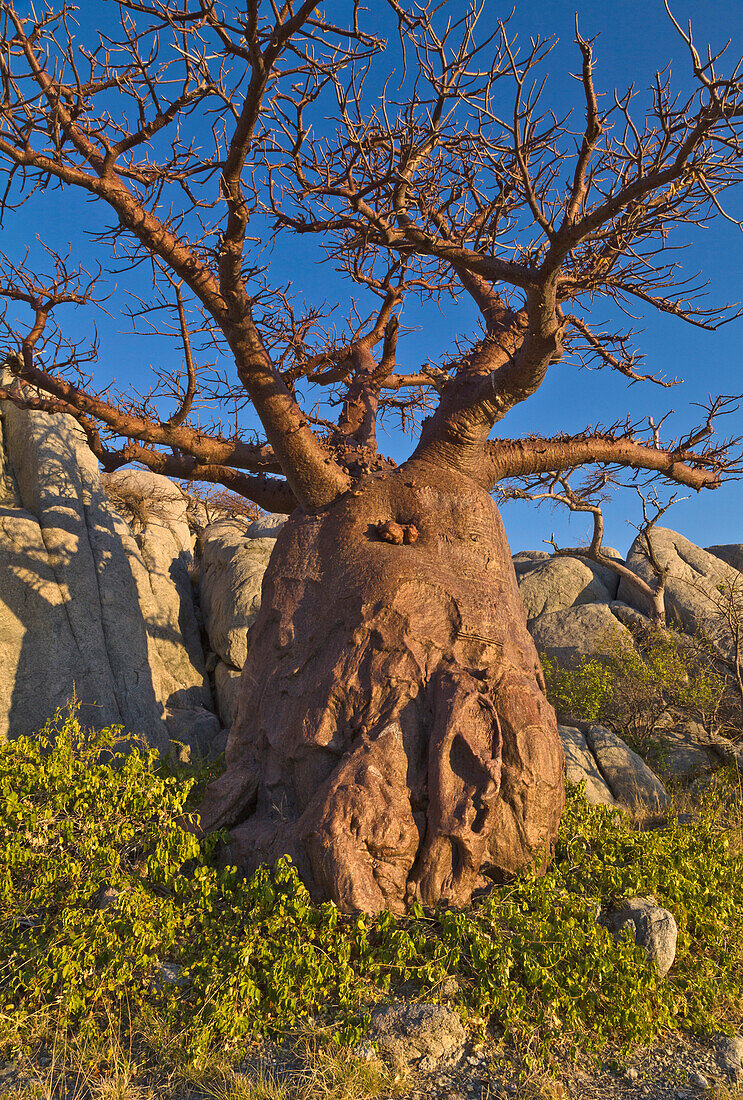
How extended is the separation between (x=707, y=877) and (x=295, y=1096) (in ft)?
10.4

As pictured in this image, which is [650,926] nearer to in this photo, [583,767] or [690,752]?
[583,767]

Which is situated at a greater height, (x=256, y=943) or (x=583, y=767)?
(x=583, y=767)

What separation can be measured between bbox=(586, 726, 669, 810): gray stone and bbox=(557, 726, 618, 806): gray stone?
0.32 ft

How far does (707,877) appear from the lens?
450 centimetres

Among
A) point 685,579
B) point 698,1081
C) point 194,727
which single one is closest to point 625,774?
point 698,1081

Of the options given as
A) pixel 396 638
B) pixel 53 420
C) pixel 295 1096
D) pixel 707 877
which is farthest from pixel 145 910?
pixel 53 420

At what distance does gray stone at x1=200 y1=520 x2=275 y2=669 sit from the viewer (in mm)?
11188

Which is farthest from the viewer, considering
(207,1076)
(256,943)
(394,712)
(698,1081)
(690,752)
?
(690,752)

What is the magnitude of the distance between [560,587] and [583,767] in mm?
7526

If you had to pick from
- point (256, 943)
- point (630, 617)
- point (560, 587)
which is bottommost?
point (256, 943)

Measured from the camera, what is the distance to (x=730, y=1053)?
11.0 ft

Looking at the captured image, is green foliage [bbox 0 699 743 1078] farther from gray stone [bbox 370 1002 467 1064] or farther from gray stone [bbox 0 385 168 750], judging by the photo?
gray stone [bbox 0 385 168 750]

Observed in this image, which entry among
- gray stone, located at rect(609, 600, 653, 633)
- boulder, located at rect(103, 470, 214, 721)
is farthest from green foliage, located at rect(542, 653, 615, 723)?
boulder, located at rect(103, 470, 214, 721)

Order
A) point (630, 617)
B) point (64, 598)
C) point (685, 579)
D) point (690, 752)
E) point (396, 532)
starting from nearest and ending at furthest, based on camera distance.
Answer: point (396, 532) < point (64, 598) < point (690, 752) < point (685, 579) < point (630, 617)
